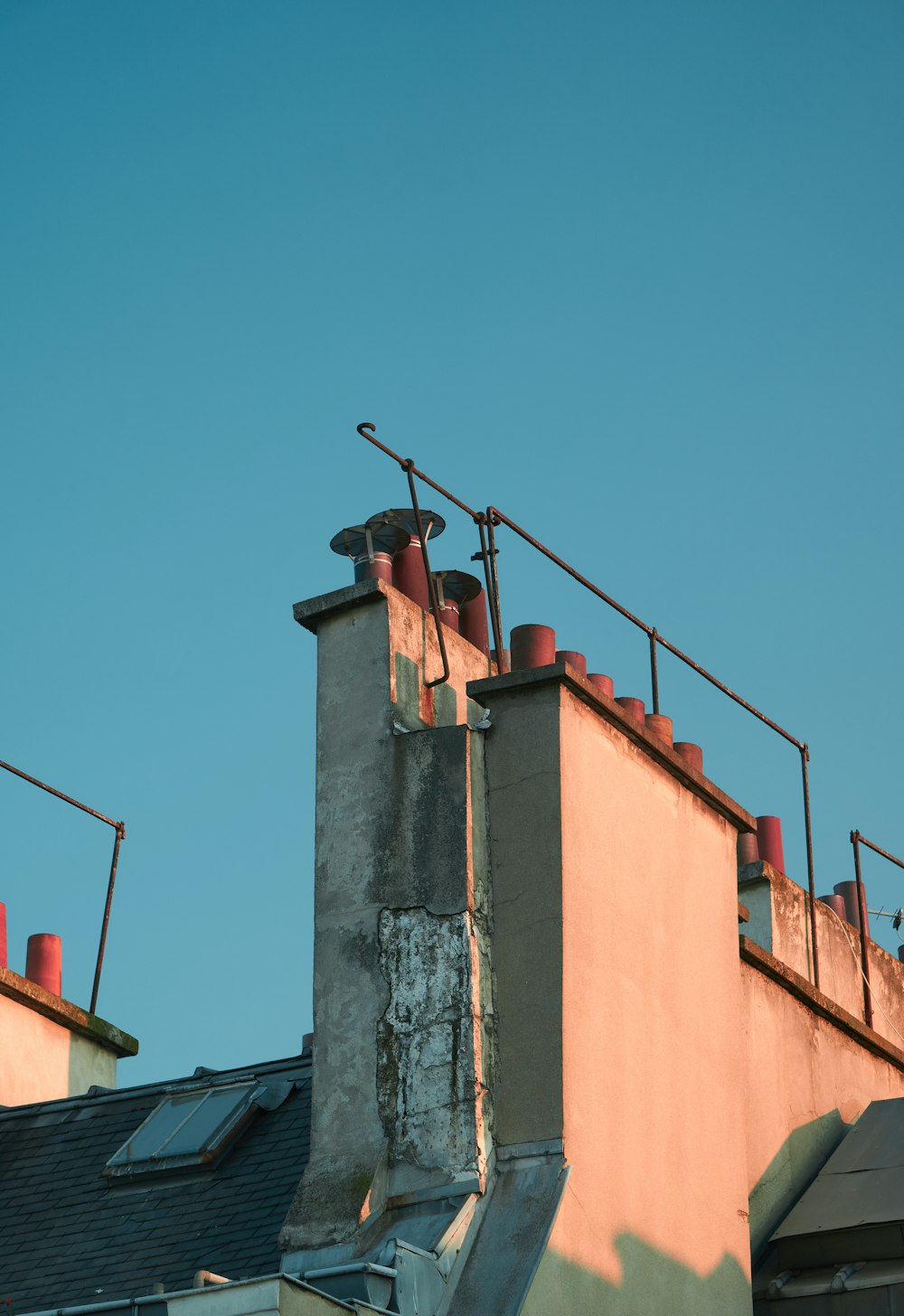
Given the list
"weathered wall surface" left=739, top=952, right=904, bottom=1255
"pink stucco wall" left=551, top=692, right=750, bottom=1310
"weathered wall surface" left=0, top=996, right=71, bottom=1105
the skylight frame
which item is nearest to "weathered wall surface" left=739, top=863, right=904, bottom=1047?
"weathered wall surface" left=739, top=952, right=904, bottom=1255

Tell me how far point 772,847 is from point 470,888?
638cm

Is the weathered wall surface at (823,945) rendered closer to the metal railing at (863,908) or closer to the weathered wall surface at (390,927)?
the metal railing at (863,908)

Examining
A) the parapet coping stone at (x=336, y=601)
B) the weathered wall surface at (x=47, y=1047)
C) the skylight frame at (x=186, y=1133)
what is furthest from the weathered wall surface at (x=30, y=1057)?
the parapet coping stone at (x=336, y=601)

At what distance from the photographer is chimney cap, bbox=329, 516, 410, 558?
1234 centimetres

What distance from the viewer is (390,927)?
35.9ft

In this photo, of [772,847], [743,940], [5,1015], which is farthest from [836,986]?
[5,1015]

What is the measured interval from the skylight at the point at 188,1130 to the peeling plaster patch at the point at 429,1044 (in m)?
2.37

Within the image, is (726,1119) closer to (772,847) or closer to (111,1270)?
(111,1270)

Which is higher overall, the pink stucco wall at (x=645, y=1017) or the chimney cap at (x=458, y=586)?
the chimney cap at (x=458, y=586)

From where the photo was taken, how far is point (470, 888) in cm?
1088

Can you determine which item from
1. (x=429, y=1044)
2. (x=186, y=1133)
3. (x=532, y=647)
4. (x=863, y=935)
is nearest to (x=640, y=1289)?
(x=429, y=1044)

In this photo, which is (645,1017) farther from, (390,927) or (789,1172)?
(789,1172)

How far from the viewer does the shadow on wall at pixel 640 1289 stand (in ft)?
33.1

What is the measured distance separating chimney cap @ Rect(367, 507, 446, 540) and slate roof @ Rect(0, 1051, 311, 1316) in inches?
144
